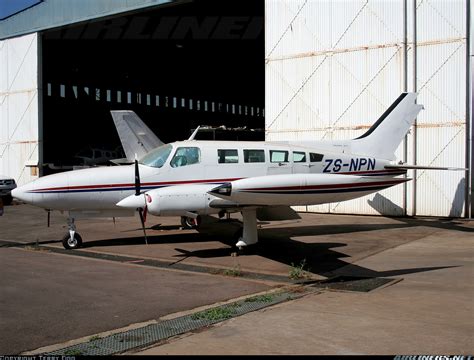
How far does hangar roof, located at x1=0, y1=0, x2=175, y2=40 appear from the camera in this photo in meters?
26.1

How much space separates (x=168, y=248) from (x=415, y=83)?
1271 centimetres

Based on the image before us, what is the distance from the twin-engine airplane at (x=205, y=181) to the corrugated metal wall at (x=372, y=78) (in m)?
5.80

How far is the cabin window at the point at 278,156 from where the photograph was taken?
1392cm

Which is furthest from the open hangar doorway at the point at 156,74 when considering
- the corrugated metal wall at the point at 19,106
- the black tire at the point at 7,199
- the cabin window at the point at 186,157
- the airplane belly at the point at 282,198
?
the airplane belly at the point at 282,198

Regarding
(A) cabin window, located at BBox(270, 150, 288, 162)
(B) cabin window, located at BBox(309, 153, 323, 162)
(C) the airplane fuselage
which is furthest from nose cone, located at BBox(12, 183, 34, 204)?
(B) cabin window, located at BBox(309, 153, 323, 162)

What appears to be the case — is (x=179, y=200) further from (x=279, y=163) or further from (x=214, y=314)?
(x=214, y=314)

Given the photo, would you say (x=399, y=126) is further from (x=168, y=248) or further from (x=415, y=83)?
(x=168, y=248)

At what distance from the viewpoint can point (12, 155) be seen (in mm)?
33719

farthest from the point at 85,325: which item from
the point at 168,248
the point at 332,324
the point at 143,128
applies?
the point at 143,128

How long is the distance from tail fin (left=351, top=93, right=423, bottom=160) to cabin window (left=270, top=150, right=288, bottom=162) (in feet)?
9.23

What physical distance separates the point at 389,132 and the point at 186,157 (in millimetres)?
6956

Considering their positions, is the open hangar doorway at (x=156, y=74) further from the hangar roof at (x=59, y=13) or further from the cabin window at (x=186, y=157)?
the cabin window at (x=186, y=157)

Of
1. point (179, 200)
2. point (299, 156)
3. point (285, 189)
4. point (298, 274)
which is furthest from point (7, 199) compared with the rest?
point (298, 274)

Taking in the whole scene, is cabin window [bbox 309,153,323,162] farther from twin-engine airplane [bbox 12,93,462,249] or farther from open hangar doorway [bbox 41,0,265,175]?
open hangar doorway [bbox 41,0,265,175]
